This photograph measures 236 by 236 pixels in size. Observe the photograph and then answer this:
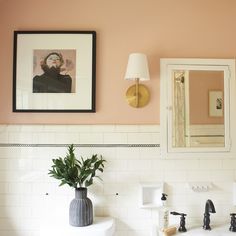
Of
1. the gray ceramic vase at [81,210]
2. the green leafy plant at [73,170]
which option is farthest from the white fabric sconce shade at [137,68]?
the gray ceramic vase at [81,210]

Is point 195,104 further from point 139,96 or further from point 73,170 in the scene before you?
point 73,170

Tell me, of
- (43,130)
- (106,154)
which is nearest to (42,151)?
(43,130)

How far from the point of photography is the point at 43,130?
1803mm

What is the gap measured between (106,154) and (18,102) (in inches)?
26.8

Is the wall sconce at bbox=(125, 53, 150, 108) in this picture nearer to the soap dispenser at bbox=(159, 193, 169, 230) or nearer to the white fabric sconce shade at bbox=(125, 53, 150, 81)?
the white fabric sconce shade at bbox=(125, 53, 150, 81)

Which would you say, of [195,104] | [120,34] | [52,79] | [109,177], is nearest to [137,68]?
[120,34]

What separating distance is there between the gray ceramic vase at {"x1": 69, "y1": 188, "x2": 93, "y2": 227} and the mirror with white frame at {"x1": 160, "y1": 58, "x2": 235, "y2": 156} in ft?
1.94

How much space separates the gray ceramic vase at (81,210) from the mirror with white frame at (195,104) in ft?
1.94

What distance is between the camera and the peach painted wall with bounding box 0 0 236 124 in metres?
1.81

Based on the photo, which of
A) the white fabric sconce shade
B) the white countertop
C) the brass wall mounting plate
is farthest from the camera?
the brass wall mounting plate

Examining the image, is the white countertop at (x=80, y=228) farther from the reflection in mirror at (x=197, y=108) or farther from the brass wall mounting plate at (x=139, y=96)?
the brass wall mounting plate at (x=139, y=96)

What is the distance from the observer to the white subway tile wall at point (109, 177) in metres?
1.78

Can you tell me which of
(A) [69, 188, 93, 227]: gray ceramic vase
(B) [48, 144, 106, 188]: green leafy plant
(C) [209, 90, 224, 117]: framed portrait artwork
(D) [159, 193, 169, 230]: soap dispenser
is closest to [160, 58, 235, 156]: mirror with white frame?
(C) [209, 90, 224, 117]: framed portrait artwork

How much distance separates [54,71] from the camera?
1.80m
